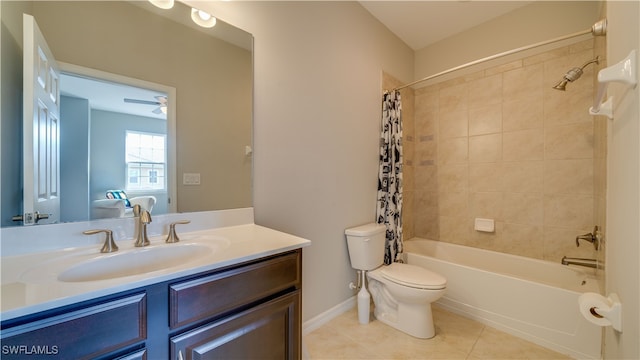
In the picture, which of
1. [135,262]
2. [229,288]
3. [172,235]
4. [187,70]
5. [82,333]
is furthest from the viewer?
[187,70]

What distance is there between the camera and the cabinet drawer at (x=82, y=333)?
54 cm

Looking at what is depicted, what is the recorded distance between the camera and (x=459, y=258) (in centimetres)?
251

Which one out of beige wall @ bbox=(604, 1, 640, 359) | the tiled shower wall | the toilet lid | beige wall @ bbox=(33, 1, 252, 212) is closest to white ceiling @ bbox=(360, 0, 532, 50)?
Result: the tiled shower wall

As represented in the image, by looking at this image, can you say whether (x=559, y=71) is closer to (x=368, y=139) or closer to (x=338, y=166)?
(x=368, y=139)

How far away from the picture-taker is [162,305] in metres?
0.72

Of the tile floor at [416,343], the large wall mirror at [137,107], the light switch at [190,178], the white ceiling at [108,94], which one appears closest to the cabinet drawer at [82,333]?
the large wall mirror at [137,107]

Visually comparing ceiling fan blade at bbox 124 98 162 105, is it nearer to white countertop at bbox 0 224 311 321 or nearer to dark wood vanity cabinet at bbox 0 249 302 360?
white countertop at bbox 0 224 311 321

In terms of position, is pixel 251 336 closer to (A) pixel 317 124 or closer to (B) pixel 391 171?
(A) pixel 317 124

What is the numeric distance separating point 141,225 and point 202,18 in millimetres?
1104

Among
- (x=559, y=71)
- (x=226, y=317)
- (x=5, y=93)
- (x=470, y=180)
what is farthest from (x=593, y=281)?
(x=5, y=93)

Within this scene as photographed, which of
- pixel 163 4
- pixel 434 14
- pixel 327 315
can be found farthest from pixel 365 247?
pixel 434 14

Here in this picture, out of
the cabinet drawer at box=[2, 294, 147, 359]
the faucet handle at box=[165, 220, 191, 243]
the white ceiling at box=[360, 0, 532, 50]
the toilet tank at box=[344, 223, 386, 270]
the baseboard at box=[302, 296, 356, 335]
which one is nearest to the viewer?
the cabinet drawer at box=[2, 294, 147, 359]

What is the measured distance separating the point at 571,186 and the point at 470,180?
74 cm

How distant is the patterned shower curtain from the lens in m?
2.26
